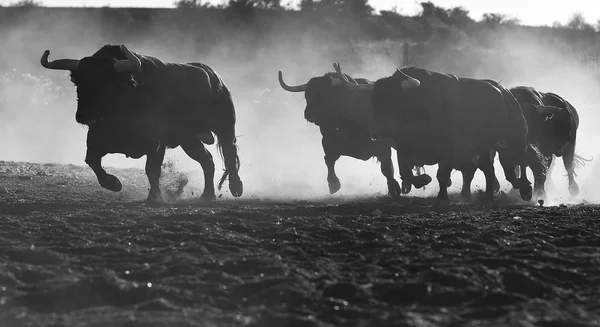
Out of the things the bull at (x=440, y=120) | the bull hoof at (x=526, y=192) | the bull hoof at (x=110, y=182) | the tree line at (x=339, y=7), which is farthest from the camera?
the tree line at (x=339, y=7)

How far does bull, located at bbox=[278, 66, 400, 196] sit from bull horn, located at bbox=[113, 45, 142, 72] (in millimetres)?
3854

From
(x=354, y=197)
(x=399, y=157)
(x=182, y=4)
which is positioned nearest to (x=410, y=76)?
(x=399, y=157)

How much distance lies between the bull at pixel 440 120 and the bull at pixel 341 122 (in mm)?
1576

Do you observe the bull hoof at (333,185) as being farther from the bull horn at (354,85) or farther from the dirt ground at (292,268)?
the dirt ground at (292,268)

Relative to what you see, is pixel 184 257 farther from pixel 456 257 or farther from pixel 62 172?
pixel 62 172

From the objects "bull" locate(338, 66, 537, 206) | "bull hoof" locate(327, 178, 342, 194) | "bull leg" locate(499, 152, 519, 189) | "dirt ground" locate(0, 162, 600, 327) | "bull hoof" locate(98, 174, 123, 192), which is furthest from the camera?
"bull hoof" locate(327, 178, 342, 194)

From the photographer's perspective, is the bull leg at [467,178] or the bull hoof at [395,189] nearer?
the bull leg at [467,178]

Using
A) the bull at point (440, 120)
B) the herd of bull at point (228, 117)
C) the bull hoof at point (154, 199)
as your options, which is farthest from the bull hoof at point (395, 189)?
the bull hoof at point (154, 199)

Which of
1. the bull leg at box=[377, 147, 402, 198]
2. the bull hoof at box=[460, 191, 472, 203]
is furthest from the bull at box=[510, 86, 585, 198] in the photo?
the bull leg at box=[377, 147, 402, 198]

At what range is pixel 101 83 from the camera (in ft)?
41.0

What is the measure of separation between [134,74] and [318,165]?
33.0ft

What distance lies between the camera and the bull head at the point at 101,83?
1242cm

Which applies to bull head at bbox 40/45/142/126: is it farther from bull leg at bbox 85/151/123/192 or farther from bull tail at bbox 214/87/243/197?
bull tail at bbox 214/87/243/197

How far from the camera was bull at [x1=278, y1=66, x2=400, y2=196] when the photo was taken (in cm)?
1533
